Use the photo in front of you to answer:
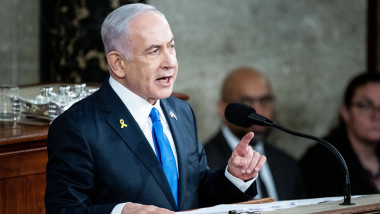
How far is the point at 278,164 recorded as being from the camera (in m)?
4.84

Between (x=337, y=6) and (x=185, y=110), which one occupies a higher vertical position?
(x=337, y=6)

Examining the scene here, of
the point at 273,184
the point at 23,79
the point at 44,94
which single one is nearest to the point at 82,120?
the point at 44,94

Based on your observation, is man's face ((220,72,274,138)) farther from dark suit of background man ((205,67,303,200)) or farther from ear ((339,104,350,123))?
ear ((339,104,350,123))

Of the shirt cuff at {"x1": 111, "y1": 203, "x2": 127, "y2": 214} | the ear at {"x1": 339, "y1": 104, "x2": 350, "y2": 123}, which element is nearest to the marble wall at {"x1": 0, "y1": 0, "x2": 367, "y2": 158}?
the ear at {"x1": 339, "y1": 104, "x2": 350, "y2": 123}

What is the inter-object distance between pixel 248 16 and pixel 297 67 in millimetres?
549

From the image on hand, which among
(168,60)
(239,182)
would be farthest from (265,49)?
(168,60)

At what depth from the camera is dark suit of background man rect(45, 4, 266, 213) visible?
2594 mm

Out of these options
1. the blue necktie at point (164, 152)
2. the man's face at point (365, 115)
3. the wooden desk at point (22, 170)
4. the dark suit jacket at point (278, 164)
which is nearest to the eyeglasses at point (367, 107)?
the man's face at point (365, 115)

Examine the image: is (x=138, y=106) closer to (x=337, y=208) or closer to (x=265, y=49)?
(x=337, y=208)

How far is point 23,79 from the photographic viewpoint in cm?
578

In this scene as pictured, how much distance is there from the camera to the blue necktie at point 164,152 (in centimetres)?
276

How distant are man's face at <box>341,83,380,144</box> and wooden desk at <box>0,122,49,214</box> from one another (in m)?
2.02

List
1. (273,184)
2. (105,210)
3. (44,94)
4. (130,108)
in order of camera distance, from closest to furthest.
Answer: (105,210)
(130,108)
(44,94)
(273,184)

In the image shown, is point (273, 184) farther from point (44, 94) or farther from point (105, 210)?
point (105, 210)
